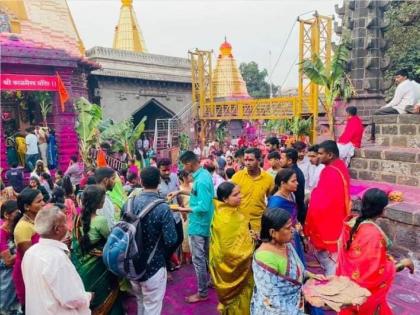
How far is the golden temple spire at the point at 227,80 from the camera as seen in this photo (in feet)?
74.5

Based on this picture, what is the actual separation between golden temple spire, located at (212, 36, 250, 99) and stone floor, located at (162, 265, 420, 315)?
18808 millimetres

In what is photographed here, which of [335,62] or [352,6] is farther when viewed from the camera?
[352,6]

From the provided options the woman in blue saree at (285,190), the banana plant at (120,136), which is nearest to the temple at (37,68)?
the banana plant at (120,136)

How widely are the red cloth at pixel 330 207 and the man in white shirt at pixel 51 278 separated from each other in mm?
2446

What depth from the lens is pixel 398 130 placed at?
266 inches

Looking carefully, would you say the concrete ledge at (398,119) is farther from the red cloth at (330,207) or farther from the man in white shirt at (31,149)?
the man in white shirt at (31,149)

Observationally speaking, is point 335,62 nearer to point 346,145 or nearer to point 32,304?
point 346,145

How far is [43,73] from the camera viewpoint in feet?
36.0

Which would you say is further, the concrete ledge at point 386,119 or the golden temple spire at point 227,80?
the golden temple spire at point 227,80

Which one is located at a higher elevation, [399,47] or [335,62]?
A: [399,47]

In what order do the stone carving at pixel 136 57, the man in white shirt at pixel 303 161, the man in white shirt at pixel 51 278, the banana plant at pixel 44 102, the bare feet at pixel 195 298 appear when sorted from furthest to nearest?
1. the stone carving at pixel 136 57
2. the banana plant at pixel 44 102
3. the man in white shirt at pixel 303 161
4. the bare feet at pixel 195 298
5. the man in white shirt at pixel 51 278

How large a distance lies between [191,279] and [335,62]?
8406 millimetres

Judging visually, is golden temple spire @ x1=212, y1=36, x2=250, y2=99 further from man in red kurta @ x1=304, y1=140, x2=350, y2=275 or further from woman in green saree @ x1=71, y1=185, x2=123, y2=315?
woman in green saree @ x1=71, y1=185, x2=123, y2=315

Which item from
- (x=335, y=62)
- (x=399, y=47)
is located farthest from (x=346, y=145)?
(x=399, y=47)
